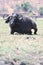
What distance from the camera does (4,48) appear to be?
38.1 ft

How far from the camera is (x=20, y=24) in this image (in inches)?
706

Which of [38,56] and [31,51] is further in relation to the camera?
[31,51]

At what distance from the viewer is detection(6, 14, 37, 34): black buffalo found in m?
17.6

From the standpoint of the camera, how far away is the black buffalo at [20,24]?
691 inches

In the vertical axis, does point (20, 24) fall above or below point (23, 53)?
below

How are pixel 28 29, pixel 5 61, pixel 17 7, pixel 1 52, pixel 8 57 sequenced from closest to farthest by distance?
pixel 5 61 → pixel 8 57 → pixel 1 52 → pixel 28 29 → pixel 17 7

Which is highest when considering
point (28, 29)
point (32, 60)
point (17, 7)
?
point (32, 60)

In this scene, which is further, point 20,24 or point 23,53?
point 20,24

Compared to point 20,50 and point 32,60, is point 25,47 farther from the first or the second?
point 32,60

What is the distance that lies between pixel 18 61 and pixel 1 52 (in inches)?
46.0

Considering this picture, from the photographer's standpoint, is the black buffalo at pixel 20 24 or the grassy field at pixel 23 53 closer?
the grassy field at pixel 23 53

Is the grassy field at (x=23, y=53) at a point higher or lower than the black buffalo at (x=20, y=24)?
higher

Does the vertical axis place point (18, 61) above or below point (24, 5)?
above

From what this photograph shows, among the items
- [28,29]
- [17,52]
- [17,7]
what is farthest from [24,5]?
[17,52]
